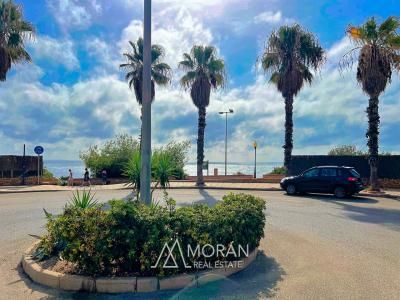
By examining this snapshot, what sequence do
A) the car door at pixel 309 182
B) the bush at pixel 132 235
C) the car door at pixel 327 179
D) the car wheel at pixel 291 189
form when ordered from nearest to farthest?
the bush at pixel 132 235 < the car door at pixel 327 179 < the car door at pixel 309 182 < the car wheel at pixel 291 189

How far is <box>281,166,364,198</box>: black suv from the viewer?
1811 cm

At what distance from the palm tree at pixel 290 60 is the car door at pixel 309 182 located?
238 inches

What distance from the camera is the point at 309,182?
62.8 ft

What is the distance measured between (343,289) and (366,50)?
17.8 m

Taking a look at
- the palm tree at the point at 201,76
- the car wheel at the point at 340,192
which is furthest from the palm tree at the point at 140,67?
the car wheel at the point at 340,192

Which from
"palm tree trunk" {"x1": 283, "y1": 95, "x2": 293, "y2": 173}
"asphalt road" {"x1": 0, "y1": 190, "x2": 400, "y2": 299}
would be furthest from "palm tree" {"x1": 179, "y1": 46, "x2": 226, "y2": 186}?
"asphalt road" {"x1": 0, "y1": 190, "x2": 400, "y2": 299}

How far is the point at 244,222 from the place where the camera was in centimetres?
618

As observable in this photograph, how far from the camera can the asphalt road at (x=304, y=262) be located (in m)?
5.03

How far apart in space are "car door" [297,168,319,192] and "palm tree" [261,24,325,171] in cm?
604

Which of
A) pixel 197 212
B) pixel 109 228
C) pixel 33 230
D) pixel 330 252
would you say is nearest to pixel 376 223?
pixel 330 252

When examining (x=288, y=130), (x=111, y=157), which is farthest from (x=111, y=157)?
(x=288, y=130)

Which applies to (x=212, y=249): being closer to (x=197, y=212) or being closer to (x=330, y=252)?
(x=197, y=212)

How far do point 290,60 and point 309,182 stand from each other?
9.51 m

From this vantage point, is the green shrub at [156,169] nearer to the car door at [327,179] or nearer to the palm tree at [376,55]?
the car door at [327,179]
